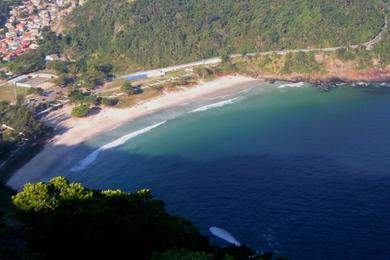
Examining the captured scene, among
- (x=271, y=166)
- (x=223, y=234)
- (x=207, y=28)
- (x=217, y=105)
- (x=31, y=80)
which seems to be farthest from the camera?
(x=207, y=28)

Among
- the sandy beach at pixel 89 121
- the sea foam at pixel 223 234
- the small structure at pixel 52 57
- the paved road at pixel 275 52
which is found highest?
the small structure at pixel 52 57

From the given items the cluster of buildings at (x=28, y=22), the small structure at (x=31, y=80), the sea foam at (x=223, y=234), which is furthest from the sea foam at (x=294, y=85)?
the cluster of buildings at (x=28, y=22)

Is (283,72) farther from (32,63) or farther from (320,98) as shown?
(32,63)

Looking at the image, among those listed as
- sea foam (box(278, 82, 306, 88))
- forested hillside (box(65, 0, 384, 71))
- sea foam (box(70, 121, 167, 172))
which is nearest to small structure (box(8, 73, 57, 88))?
forested hillside (box(65, 0, 384, 71))

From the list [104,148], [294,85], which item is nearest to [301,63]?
[294,85]

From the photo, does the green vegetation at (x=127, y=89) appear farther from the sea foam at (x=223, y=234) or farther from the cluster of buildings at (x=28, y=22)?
the sea foam at (x=223, y=234)

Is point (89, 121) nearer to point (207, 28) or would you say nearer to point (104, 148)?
point (104, 148)
